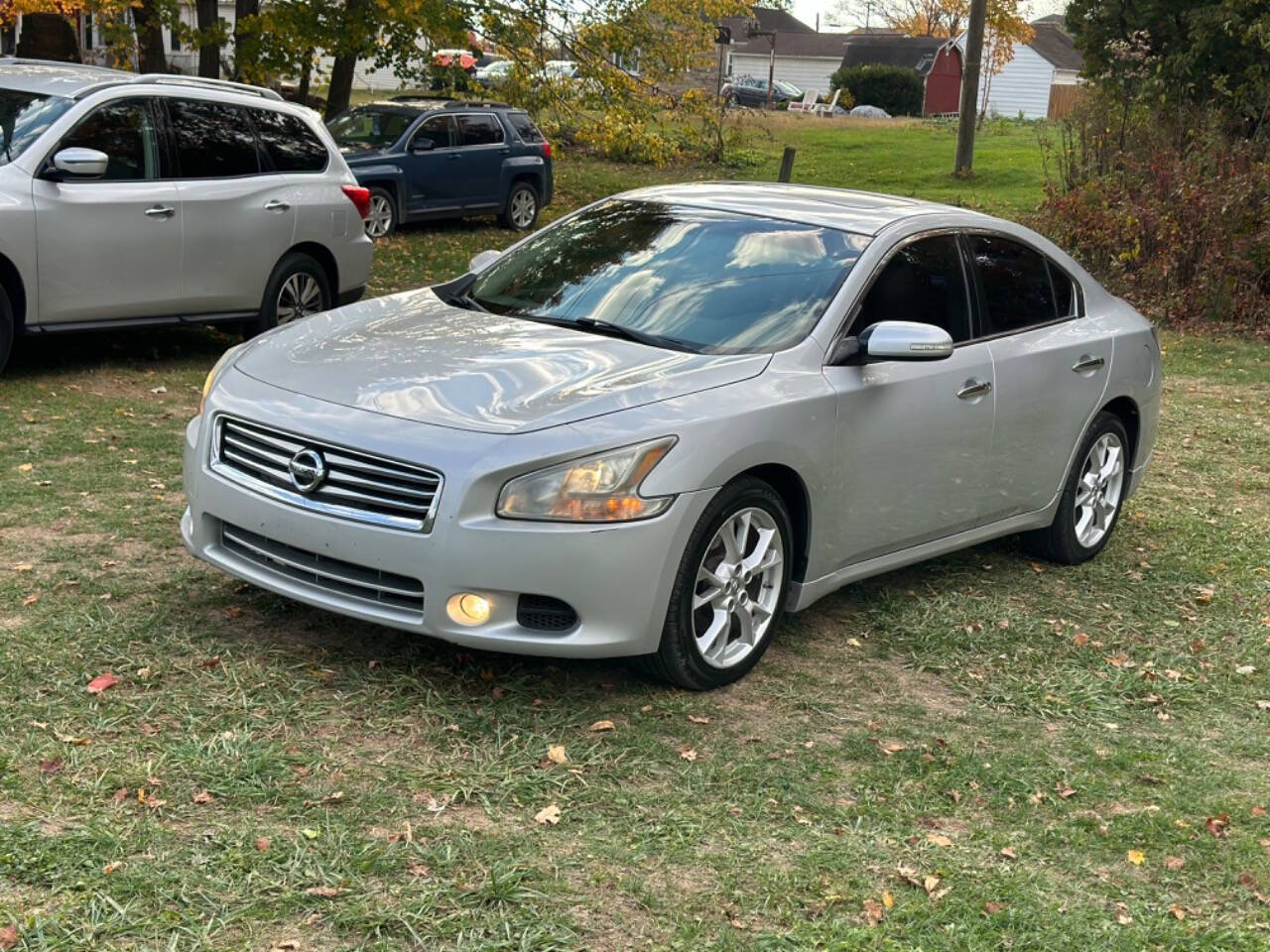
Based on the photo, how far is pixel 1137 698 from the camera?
5887mm

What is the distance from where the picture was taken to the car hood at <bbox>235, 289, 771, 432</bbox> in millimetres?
5133

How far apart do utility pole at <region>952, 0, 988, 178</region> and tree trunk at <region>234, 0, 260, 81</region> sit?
13319 millimetres

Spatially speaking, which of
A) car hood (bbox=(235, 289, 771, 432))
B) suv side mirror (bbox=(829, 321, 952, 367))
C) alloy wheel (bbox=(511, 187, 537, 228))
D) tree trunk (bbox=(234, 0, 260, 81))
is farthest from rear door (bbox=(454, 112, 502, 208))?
suv side mirror (bbox=(829, 321, 952, 367))

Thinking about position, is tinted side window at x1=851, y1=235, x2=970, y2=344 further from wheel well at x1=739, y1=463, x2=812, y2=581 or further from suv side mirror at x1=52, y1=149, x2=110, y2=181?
suv side mirror at x1=52, y1=149, x2=110, y2=181

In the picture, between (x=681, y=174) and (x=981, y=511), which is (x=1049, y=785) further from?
(x=681, y=174)

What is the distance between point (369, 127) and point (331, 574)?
A: 17072 millimetres

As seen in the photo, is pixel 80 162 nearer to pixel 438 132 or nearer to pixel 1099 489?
pixel 1099 489

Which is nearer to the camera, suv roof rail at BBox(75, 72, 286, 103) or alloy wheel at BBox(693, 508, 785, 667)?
alloy wheel at BBox(693, 508, 785, 667)

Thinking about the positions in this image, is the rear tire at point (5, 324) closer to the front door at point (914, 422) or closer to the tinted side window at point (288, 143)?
the tinted side window at point (288, 143)

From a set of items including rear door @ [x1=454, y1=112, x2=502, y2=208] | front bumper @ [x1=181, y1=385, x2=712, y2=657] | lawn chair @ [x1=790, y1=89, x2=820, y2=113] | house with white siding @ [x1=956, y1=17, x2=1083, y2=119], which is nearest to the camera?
front bumper @ [x1=181, y1=385, x2=712, y2=657]

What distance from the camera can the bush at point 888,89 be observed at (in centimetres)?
6084

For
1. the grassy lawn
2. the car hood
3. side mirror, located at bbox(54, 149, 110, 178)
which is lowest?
the grassy lawn

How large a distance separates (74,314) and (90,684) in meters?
5.10

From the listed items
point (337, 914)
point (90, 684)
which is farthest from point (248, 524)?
point (337, 914)
